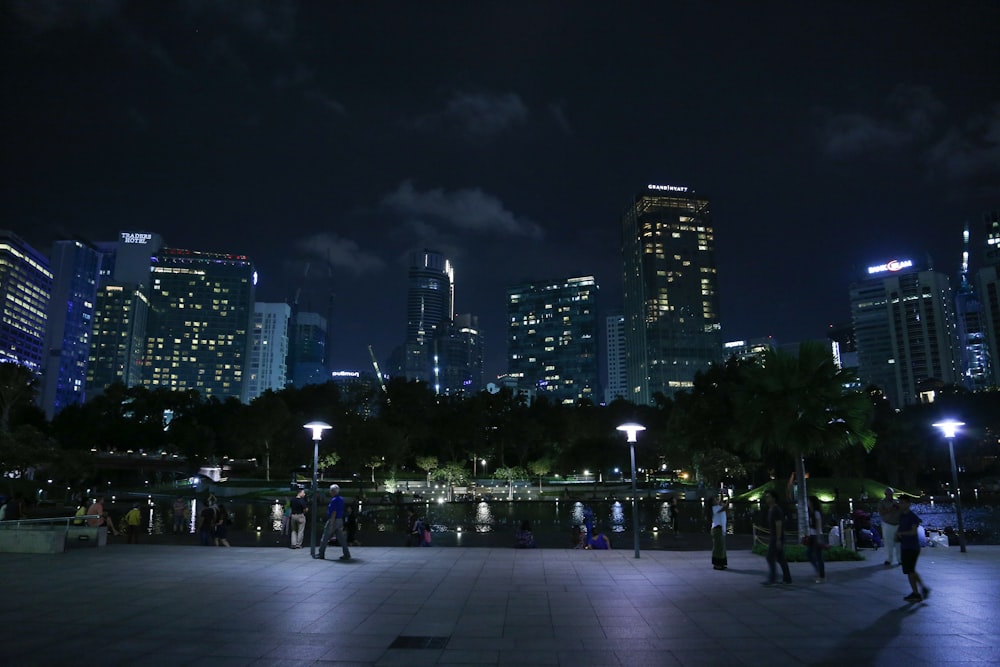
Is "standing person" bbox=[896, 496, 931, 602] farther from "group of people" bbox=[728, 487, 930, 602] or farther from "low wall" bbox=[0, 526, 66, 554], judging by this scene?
"low wall" bbox=[0, 526, 66, 554]

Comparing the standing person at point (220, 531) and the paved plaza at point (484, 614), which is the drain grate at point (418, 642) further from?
the standing person at point (220, 531)

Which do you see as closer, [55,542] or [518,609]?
[518,609]

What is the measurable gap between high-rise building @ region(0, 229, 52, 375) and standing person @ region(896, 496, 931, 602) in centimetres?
22106

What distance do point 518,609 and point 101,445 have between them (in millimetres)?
106360

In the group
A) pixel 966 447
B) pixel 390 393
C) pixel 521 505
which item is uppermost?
pixel 390 393

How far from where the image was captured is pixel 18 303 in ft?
627

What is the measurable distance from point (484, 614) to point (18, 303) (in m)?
230

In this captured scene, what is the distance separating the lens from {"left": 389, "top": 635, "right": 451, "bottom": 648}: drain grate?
9.42 metres

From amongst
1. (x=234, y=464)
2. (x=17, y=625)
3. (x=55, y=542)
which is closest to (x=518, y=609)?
(x=17, y=625)

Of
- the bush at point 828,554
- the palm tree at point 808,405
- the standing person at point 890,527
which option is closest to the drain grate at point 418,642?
the bush at point 828,554

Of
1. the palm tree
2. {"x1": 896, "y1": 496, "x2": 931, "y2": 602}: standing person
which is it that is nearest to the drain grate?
{"x1": 896, "y1": 496, "x2": 931, "y2": 602}: standing person

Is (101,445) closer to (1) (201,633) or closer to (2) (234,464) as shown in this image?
(2) (234,464)

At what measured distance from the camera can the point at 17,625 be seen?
34.0 feet

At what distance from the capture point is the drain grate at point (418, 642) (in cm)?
942
